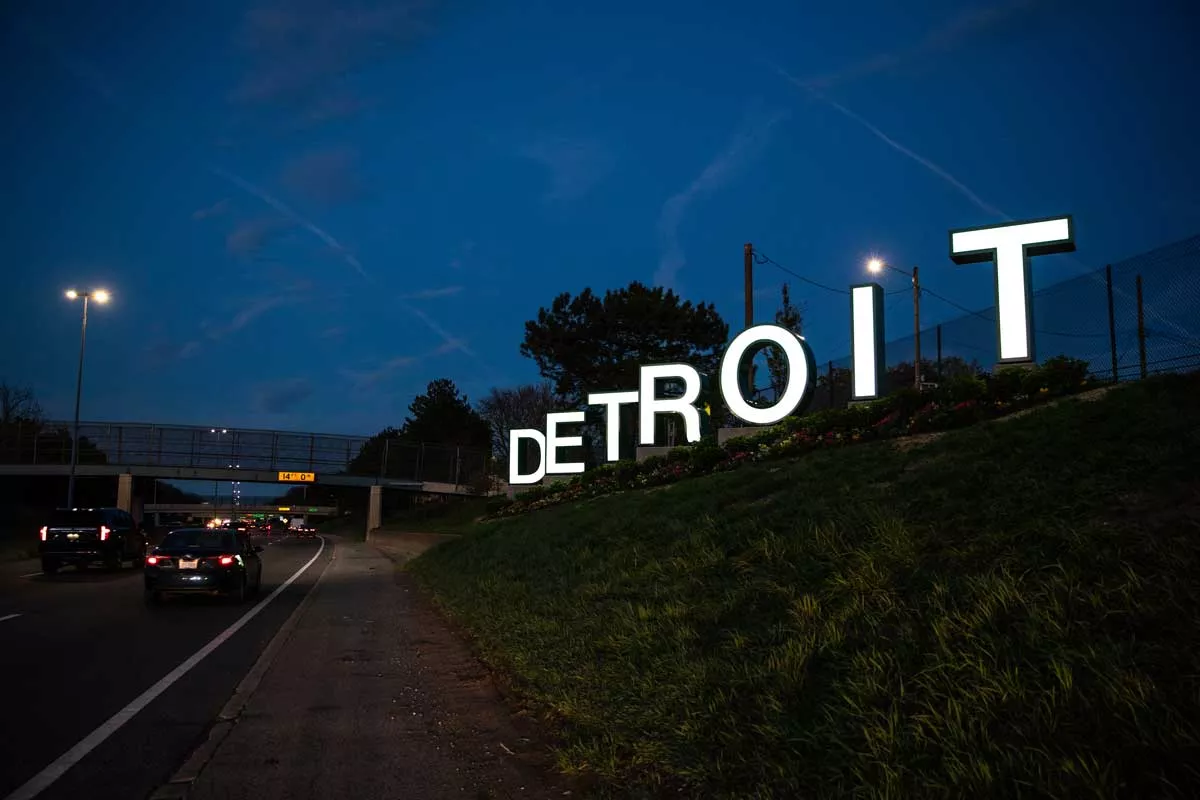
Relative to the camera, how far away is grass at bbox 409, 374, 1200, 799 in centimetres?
411

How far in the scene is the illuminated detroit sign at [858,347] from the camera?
59.0 ft

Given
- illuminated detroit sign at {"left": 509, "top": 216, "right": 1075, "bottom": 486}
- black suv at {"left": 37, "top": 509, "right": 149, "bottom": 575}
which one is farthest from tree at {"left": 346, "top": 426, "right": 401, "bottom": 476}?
black suv at {"left": 37, "top": 509, "right": 149, "bottom": 575}

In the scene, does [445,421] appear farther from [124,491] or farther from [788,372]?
[788,372]

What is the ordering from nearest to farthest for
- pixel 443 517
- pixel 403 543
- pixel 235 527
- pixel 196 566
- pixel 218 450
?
pixel 196 566, pixel 235 527, pixel 403 543, pixel 443 517, pixel 218 450

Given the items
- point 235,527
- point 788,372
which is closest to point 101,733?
point 788,372

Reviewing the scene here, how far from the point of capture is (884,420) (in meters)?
16.1

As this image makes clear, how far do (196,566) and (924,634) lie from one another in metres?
14.8

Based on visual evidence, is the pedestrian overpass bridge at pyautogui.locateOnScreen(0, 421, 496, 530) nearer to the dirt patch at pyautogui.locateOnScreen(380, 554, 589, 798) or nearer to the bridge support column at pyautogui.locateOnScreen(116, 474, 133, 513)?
the bridge support column at pyautogui.locateOnScreen(116, 474, 133, 513)

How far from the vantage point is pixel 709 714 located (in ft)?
18.4

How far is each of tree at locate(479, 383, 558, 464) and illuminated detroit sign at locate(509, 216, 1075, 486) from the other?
29.4 meters

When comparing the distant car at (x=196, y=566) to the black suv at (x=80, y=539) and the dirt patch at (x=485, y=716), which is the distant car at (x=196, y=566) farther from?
the black suv at (x=80, y=539)

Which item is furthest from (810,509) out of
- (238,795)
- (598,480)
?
(598,480)

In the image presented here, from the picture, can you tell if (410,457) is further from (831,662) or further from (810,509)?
(831,662)

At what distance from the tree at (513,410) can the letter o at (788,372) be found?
38.2 metres
